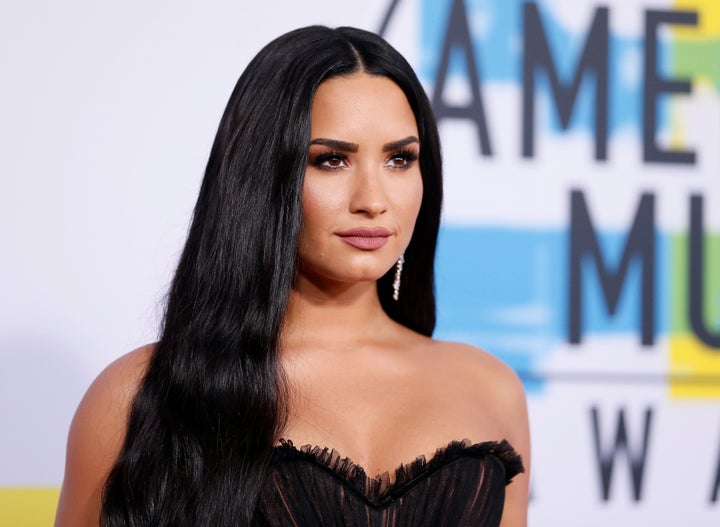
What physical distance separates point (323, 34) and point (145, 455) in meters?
0.82

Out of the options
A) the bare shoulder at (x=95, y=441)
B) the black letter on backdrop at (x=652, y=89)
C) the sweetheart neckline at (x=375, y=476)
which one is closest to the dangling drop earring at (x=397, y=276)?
the sweetheart neckline at (x=375, y=476)

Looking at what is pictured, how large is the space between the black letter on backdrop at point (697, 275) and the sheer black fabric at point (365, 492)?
1.23m

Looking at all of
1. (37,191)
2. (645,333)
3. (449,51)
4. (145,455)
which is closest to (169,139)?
(37,191)

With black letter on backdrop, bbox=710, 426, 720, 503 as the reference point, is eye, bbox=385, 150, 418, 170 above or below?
above

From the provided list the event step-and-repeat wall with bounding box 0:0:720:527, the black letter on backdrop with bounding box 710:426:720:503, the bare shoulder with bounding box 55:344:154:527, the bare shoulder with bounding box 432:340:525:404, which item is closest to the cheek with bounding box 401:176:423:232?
the bare shoulder with bounding box 432:340:525:404

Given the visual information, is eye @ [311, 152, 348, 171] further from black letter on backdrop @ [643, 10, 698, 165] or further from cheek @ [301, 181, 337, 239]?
black letter on backdrop @ [643, 10, 698, 165]

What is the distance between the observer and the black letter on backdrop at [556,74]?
109 inches

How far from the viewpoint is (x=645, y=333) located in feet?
9.25

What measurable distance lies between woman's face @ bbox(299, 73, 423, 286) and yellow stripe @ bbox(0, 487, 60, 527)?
1.04 meters

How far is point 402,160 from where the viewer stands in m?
1.92

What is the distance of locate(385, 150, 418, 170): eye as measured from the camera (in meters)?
1.89

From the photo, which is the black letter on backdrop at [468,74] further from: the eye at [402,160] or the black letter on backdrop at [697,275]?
the eye at [402,160]

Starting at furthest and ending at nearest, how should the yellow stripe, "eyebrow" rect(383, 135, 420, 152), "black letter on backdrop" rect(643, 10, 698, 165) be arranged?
"black letter on backdrop" rect(643, 10, 698, 165) < the yellow stripe < "eyebrow" rect(383, 135, 420, 152)

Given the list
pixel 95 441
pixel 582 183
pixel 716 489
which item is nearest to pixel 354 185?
pixel 95 441
